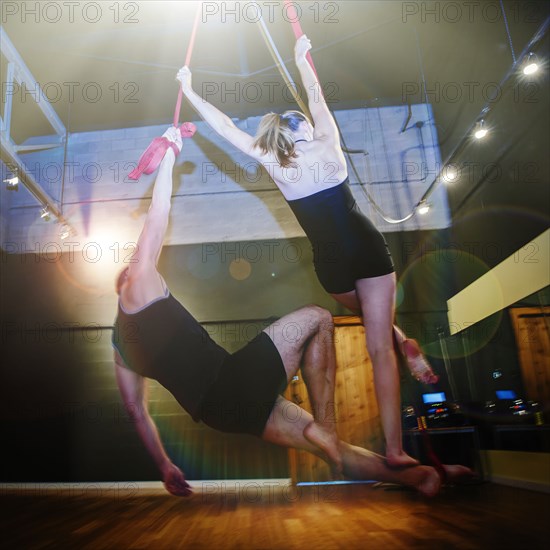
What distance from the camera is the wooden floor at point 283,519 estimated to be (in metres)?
2.53

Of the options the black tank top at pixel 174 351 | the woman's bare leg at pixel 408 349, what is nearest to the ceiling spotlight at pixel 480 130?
the woman's bare leg at pixel 408 349

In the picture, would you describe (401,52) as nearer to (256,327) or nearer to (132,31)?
(132,31)

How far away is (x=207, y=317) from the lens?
167 inches

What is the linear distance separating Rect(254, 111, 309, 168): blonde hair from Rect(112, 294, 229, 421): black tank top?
1743 millimetres

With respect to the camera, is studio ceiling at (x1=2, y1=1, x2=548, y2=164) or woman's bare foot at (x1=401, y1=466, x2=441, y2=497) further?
studio ceiling at (x1=2, y1=1, x2=548, y2=164)

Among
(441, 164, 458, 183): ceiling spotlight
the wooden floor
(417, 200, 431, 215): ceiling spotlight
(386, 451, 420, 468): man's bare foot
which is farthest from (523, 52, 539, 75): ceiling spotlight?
(386, 451, 420, 468): man's bare foot

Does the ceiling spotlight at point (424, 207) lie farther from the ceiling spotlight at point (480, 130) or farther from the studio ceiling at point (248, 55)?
the ceiling spotlight at point (480, 130)

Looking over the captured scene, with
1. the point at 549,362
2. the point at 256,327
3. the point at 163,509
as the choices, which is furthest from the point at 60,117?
the point at 549,362

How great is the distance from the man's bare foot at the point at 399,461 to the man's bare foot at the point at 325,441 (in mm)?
432

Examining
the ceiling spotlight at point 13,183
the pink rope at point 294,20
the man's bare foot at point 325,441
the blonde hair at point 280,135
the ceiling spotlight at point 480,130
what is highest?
the pink rope at point 294,20

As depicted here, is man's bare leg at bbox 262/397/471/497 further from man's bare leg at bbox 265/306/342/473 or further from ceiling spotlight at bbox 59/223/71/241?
ceiling spotlight at bbox 59/223/71/241

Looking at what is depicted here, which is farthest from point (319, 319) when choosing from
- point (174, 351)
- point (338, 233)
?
point (174, 351)

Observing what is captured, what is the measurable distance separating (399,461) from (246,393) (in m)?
1.48

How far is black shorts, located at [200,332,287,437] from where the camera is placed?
12.6ft
